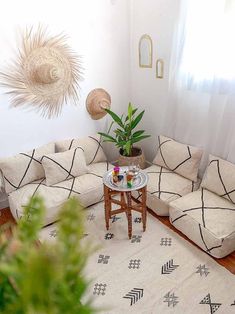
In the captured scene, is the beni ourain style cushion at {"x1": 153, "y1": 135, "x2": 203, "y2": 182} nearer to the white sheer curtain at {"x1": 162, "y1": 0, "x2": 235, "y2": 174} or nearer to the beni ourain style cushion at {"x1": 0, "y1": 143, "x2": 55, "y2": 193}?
the white sheer curtain at {"x1": 162, "y1": 0, "x2": 235, "y2": 174}

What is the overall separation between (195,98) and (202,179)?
0.81 metres

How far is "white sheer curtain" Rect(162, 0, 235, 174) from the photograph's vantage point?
87.9 inches

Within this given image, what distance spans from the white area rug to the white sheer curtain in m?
0.97

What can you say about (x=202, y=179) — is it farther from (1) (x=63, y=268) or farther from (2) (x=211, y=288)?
(1) (x=63, y=268)

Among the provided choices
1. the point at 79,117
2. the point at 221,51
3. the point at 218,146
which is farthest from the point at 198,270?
the point at 79,117

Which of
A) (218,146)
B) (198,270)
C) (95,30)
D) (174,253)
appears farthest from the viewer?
(95,30)

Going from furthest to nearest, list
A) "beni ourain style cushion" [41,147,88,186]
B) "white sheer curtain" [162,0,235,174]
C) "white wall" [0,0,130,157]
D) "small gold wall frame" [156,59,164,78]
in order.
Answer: "small gold wall frame" [156,59,164,78], "beni ourain style cushion" [41,147,88,186], "white wall" [0,0,130,157], "white sheer curtain" [162,0,235,174]

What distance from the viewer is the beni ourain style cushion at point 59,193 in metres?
2.53

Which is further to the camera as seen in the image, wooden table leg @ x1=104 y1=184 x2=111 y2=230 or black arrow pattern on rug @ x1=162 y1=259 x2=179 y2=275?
wooden table leg @ x1=104 y1=184 x2=111 y2=230

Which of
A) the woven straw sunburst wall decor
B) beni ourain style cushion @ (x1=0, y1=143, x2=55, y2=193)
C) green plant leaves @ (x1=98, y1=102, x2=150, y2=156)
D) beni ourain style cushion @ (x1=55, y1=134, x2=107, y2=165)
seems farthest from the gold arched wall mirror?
beni ourain style cushion @ (x1=0, y1=143, x2=55, y2=193)

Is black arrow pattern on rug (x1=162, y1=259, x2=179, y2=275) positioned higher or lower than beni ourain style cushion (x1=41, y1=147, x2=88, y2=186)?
lower

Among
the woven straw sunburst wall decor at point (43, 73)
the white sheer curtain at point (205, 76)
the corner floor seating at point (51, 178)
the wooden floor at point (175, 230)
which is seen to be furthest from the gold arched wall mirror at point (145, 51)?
the wooden floor at point (175, 230)

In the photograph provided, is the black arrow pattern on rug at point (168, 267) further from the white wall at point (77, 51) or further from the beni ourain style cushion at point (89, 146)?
the white wall at point (77, 51)

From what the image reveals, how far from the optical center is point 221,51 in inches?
89.2
